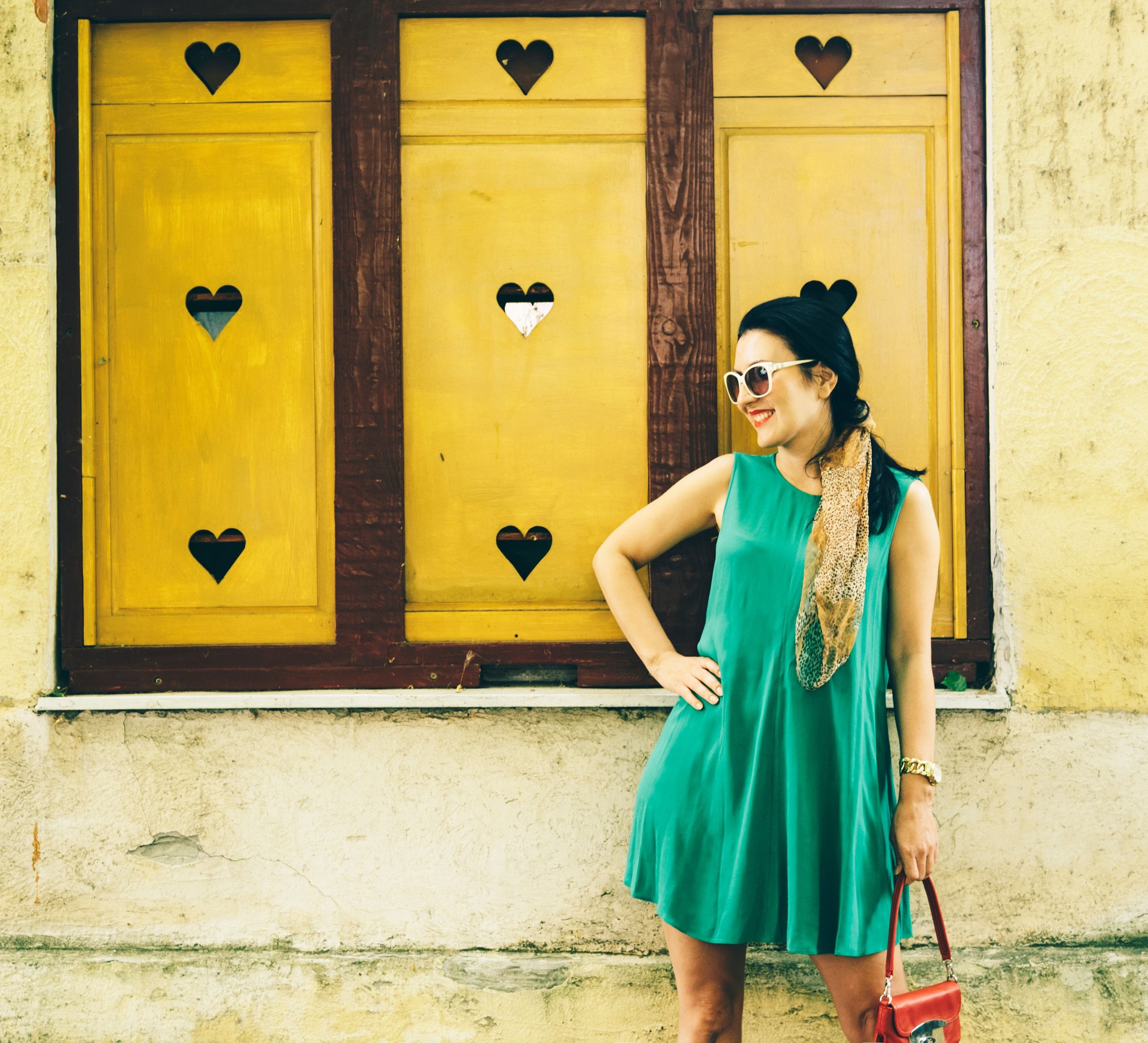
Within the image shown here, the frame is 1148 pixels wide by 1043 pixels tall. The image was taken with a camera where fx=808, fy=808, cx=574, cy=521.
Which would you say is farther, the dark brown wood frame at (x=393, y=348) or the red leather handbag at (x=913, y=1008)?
the dark brown wood frame at (x=393, y=348)

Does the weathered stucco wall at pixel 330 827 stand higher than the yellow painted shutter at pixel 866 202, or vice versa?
the yellow painted shutter at pixel 866 202

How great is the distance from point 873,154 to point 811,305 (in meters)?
1.10

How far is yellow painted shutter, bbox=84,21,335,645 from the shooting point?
111 inches

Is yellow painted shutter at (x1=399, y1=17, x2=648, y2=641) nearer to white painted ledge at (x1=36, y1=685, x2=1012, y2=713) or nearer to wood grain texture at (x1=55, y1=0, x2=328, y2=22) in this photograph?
white painted ledge at (x1=36, y1=685, x2=1012, y2=713)

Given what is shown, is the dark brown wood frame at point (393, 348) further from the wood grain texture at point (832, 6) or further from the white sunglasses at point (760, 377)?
the white sunglasses at point (760, 377)

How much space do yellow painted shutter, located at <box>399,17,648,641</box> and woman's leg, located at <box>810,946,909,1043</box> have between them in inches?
47.4

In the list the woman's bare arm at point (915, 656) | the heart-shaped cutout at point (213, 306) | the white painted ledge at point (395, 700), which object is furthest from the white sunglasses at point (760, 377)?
the heart-shaped cutout at point (213, 306)

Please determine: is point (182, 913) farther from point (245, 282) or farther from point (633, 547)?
point (245, 282)

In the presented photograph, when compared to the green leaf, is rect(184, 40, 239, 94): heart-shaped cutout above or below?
above

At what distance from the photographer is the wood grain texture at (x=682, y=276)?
2.76 metres

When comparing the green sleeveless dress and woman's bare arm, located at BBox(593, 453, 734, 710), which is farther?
woman's bare arm, located at BBox(593, 453, 734, 710)

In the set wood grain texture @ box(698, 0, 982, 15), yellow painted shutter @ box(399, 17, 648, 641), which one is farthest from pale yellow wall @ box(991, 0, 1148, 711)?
yellow painted shutter @ box(399, 17, 648, 641)

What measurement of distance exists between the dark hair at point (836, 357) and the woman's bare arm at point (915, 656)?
7 cm

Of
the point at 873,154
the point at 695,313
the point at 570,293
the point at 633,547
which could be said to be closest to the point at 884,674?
the point at 633,547
